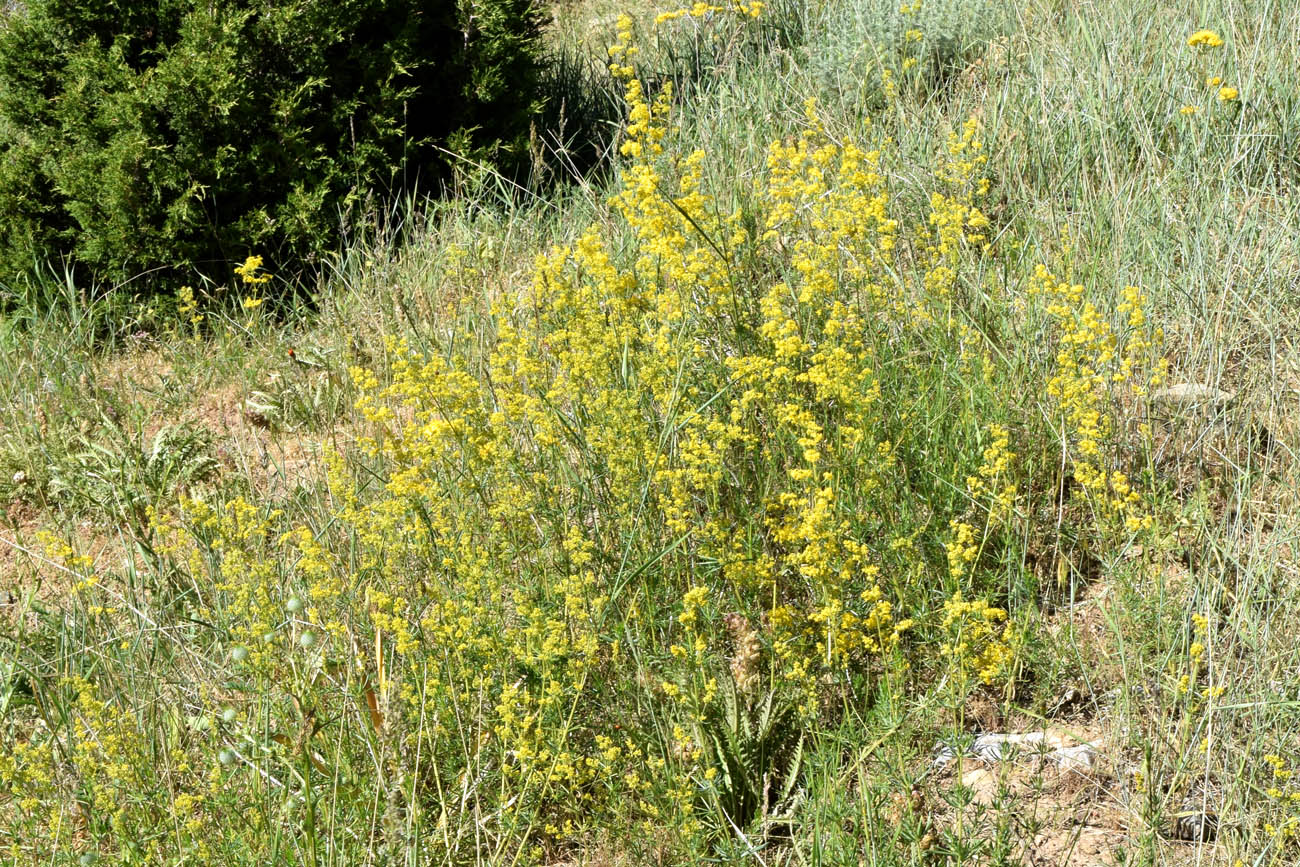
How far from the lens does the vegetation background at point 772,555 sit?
7.52ft

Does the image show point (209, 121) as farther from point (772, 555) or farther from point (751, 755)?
point (751, 755)

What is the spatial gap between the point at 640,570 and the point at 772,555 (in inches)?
20.3

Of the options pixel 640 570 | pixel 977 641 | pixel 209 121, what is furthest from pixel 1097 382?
pixel 209 121

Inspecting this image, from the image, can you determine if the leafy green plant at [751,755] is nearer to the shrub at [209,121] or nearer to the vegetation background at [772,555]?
the vegetation background at [772,555]

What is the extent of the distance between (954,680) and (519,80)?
3839mm

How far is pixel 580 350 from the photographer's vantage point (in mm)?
2795

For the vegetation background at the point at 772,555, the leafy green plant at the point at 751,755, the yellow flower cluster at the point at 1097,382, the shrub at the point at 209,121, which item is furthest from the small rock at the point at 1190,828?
the shrub at the point at 209,121

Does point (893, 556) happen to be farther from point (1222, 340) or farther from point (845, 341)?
point (1222, 340)

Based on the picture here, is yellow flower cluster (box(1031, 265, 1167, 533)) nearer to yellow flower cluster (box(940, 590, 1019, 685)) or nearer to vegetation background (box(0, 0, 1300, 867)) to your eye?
vegetation background (box(0, 0, 1300, 867))

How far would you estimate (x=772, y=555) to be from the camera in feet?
9.57

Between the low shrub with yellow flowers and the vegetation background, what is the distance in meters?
0.02

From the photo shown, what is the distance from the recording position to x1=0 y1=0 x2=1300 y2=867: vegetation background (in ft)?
7.52

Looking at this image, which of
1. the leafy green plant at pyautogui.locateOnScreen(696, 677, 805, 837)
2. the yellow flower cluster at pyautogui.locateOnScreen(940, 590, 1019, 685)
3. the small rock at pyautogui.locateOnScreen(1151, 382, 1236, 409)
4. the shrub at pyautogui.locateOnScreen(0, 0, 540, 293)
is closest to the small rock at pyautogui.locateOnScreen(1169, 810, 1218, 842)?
the yellow flower cluster at pyautogui.locateOnScreen(940, 590, 1019, 685)

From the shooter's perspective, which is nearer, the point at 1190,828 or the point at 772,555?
the point at 1190,828
